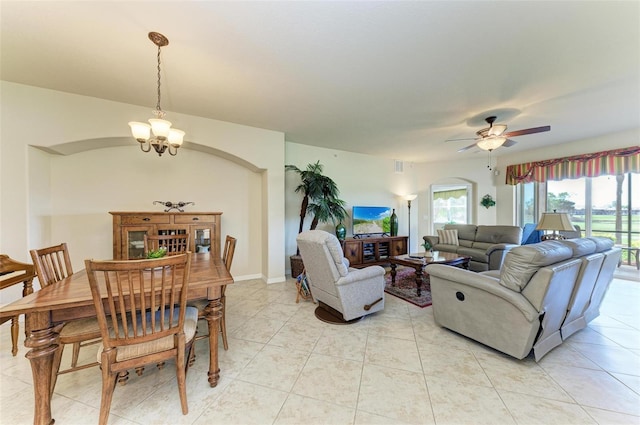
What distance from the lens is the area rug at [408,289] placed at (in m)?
3.19

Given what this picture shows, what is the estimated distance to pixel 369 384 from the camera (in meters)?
1.70

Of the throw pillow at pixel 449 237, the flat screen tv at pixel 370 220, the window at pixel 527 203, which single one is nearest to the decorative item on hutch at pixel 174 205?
the flat screen tv at pixel 370 220

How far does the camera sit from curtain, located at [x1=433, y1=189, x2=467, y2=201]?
6371mm

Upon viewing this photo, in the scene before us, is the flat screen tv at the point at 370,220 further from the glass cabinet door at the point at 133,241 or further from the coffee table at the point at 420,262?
the glass cabinet door at the point at 133,241

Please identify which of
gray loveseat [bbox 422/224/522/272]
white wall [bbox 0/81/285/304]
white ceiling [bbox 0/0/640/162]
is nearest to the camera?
white ceiling [bbox 0/0/640/162]

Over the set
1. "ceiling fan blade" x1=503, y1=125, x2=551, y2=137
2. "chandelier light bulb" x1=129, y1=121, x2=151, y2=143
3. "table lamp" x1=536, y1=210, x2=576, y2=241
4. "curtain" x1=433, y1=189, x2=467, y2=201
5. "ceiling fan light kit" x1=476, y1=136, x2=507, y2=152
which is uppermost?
"ceiling fan blade" x1=503, y1=125, x2=551, y2=137

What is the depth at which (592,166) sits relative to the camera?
4.36 m

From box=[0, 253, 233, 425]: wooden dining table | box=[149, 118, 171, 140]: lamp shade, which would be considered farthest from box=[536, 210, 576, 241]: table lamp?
box=[0, 253, 233, 425]: wooden dining table

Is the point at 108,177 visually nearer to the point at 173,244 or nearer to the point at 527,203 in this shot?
the point at 173,244

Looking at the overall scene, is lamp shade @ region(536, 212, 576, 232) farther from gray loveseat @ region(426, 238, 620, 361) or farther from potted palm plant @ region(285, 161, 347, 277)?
potted palm plant @ region(285, 161, 347, 277)

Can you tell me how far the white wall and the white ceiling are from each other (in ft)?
0.83

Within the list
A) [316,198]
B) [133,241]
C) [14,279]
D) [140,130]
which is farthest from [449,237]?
[14,279]

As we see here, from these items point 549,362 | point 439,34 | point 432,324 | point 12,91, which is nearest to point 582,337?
point 549,362

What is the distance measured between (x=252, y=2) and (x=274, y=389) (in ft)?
8.83
